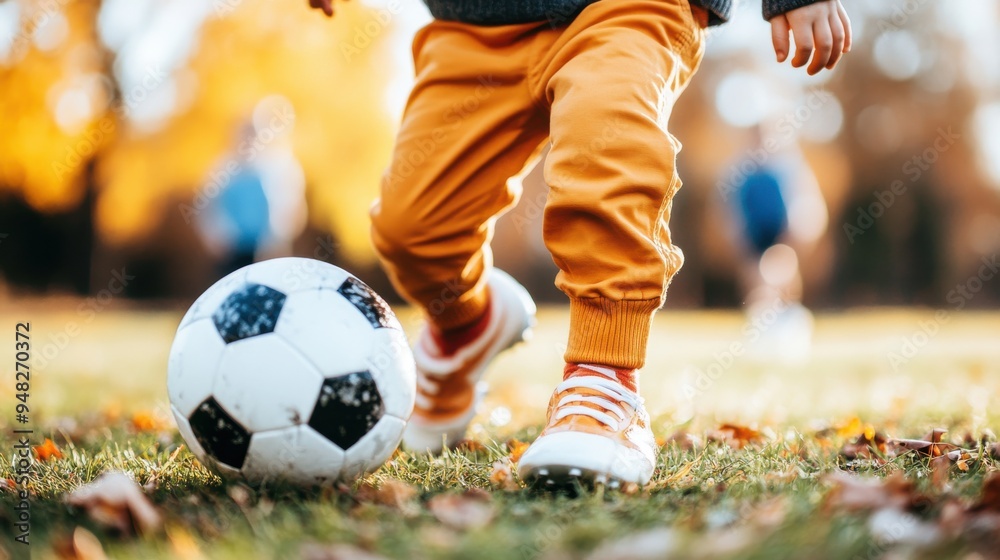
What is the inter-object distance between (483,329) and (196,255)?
57.7ft

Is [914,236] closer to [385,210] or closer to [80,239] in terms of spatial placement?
[80,239]

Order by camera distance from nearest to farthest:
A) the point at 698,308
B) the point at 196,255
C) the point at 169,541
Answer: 1. the point at 169,541
2. the point at 196,255
3. the point at 698,308

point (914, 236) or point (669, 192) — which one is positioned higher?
point (914, 236)

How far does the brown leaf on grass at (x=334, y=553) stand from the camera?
4.22 feet

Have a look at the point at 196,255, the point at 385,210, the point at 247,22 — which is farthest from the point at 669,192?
the point at 196,255

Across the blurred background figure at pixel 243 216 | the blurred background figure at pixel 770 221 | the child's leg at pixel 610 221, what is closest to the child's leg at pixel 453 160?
the child's leg at pixel 610 221

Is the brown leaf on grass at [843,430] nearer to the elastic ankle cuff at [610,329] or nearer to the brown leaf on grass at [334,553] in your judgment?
the elastic ankle cuff at [610,329]

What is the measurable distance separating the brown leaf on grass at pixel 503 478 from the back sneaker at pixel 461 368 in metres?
0.68

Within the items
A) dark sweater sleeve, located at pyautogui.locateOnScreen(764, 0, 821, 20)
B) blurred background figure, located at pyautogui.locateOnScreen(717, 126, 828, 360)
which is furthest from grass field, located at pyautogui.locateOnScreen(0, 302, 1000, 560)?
blurred background figure, located at pyautogui.locateOnScreen(717, 126, 828, 360)

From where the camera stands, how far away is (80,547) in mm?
1344

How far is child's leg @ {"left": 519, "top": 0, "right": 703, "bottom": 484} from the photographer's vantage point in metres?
1.98

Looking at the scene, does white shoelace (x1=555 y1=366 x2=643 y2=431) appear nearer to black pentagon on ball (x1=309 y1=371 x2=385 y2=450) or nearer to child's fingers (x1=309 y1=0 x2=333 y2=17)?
black pentagon on ball (x1=309 y1=371 x2=385 y2=450)

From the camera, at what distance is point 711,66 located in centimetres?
2155

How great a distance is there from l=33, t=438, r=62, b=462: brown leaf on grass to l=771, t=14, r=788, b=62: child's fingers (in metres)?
2.27
